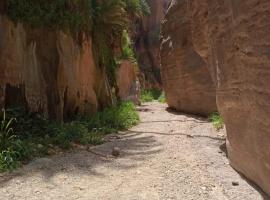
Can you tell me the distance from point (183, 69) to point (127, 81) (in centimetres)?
459

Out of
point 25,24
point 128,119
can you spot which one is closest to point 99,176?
point 25,24

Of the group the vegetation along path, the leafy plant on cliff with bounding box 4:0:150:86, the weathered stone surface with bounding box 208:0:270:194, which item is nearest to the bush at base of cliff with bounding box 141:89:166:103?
the leafy plant on cliff with bounding box 4:0:150:86

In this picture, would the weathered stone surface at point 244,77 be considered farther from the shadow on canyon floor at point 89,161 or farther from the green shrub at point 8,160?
the green shrub at point 8,160

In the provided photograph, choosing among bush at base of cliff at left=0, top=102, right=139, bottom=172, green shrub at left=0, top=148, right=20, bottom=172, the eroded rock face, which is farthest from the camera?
the eroded rock face

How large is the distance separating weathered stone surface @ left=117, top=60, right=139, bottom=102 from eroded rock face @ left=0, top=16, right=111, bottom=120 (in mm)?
4808

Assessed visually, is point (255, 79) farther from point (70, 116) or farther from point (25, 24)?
point (70, 116)

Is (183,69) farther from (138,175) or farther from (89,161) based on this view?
(138,175)

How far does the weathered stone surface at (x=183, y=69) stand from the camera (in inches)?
423

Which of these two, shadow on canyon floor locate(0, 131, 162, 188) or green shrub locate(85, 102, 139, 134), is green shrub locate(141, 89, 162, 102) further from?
shadow on canyon floor locate(0, 131, 162, 188)

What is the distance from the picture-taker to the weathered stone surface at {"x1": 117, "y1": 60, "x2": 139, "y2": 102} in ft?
50.7

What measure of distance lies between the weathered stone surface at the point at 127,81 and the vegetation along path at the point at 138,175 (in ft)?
26.8

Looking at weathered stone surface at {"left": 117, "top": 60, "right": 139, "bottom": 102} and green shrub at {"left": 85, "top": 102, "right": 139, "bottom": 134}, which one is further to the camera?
weathered stone surface at {"left": 117, "top": 60, "right": 139, "bottom": 102}

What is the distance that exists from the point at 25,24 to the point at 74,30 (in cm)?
158

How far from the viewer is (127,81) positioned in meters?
16.1
